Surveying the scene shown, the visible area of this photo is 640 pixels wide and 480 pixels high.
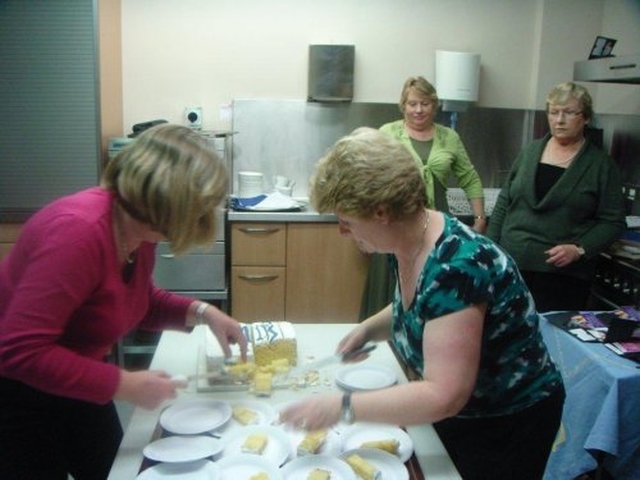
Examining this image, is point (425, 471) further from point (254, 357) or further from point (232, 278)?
point (232, 278)

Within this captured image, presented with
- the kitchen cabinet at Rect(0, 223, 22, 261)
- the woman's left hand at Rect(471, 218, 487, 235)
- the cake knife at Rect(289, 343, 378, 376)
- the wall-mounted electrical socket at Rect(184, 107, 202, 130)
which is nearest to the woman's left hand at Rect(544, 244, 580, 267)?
the woman's left hand at Rect(471, 218, 487, 235)

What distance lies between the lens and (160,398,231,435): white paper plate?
1.22 meters

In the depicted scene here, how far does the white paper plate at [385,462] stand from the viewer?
1094 millimetres

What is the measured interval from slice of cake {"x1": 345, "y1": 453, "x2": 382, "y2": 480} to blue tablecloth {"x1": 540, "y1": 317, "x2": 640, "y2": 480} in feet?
3.42

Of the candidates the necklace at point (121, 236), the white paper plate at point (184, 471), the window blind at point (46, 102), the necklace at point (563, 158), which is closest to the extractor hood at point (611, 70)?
the necklace at point (563, 158)

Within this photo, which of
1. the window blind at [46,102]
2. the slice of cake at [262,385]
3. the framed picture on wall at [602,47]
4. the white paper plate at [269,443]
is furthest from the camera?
the framed picture on wall at [602,47]

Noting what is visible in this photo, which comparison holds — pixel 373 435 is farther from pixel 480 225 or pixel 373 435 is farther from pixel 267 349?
pixel 480 225

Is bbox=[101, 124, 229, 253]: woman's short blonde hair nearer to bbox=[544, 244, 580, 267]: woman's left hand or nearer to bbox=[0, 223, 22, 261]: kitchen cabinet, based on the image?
bbox=[544, 244, 580, 267]: woman's left hand

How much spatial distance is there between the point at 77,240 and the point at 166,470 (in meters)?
0.44

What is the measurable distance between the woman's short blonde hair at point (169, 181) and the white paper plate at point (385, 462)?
53 cm

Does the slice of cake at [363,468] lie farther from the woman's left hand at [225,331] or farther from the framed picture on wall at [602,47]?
the framed picture on wall at [602,47]

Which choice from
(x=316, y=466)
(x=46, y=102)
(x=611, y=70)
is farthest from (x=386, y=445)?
(x=46, y=102)

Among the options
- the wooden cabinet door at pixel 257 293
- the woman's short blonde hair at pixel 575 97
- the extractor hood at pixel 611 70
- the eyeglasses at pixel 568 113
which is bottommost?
the wooden cabinet door at pixel 257 293

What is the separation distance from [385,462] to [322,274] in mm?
2251
